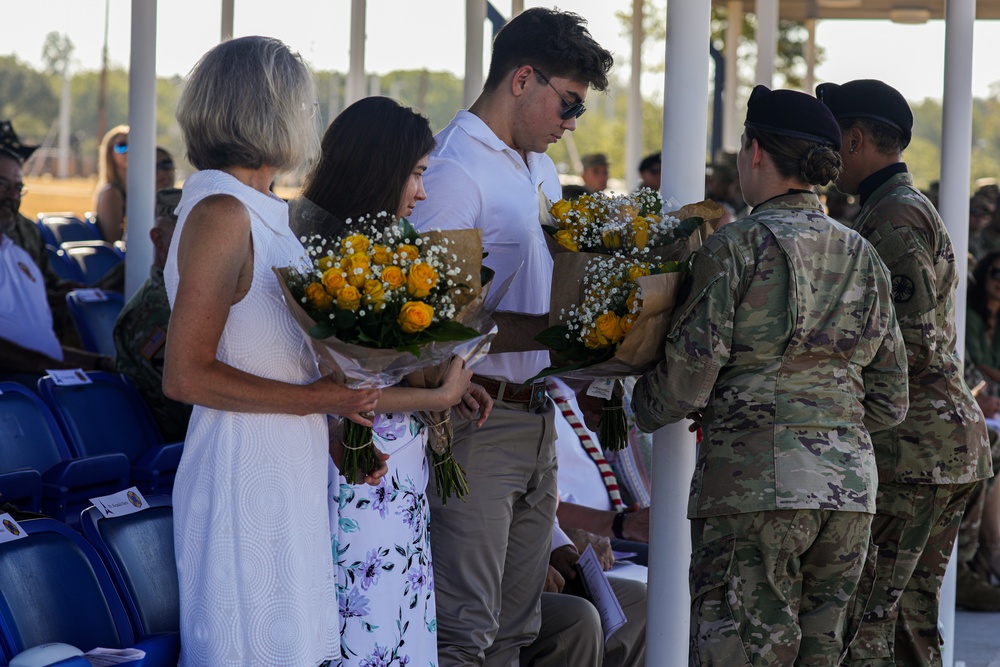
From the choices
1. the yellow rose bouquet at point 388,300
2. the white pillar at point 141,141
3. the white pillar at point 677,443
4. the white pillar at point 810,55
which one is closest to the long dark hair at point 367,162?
the yellow rose bouquet at point 388,300

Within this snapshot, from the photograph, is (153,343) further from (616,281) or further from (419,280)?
(419,280)

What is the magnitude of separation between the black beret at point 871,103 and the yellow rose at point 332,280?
6.38 feet

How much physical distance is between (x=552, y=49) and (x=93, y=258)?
5.21 metres

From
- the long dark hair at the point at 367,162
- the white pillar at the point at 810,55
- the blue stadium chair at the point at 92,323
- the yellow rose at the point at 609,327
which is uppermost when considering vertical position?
the white pillar at the point at 810,55

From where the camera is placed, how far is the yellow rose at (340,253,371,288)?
2.29 meters

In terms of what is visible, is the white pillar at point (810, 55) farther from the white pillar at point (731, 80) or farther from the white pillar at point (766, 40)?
the white pillar at point (766, 40)

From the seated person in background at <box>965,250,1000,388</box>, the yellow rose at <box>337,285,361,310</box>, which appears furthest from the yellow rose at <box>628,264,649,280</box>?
the seated person in background at <box>965,250,1000,388</box>

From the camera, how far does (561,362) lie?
294 centimetres

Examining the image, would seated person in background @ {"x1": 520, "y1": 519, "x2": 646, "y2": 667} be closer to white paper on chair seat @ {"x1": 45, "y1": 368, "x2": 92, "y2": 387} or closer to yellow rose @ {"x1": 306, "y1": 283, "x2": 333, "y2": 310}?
yellow rose @ {"x1": 306, "y1": 283, "x2": 333, "y2": 310}

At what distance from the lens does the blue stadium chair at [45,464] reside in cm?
375

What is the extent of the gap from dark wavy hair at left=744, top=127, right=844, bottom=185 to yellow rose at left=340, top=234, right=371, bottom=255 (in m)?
1.12

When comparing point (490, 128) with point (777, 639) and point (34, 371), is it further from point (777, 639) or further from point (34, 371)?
point (34, 371)

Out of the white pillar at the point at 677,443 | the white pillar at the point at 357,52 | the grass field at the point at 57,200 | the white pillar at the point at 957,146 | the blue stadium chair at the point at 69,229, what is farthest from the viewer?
the grass field at the point at 57,200

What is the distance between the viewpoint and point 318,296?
228 cm
